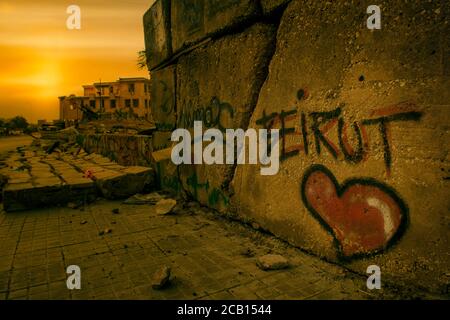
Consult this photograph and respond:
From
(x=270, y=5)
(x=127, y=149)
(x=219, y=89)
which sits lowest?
(x=127, y=149)

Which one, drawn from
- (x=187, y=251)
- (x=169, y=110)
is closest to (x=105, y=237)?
(x=187, y=251)

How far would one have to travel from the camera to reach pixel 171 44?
426cm

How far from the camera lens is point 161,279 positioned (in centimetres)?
197

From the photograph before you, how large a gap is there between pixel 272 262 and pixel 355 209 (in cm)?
65

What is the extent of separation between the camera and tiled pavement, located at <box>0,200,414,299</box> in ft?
6.34

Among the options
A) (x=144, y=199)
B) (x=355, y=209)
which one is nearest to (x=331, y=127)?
(x=355, y=209)

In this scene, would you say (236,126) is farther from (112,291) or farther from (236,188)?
(112,291)

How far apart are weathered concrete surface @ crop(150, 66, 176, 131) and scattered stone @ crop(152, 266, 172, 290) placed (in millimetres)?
2742

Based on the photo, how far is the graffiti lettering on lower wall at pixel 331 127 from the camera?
6.01ft

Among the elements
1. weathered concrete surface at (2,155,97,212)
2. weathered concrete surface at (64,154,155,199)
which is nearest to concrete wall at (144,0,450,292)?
weathered concrete surface at (64,154,155,199)

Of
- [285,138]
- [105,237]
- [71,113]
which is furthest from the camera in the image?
[71,113]

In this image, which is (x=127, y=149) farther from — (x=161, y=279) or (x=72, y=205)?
(x=161, y=279)

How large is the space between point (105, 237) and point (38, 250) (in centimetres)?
54

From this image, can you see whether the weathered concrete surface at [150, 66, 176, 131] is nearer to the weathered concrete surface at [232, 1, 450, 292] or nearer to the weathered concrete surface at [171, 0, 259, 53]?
the weathered concrete surface at [171, 0, 259, 53]
